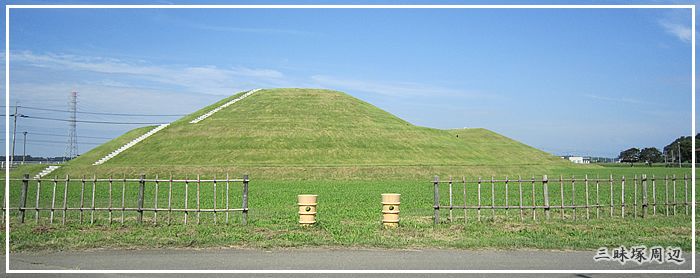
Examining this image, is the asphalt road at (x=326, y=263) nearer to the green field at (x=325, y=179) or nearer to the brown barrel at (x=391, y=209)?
the green field at (x=325, y=179)

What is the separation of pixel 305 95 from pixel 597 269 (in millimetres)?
92982

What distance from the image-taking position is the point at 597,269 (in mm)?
9398

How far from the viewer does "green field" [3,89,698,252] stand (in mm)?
13156

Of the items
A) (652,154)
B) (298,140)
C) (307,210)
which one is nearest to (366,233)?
(307,210)

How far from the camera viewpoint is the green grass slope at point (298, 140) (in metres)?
66.5

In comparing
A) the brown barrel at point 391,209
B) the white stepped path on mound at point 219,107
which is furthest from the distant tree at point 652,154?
the brown barrel at point 391,209

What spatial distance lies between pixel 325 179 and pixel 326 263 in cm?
4357

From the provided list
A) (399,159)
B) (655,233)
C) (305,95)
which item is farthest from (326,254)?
(305,95)

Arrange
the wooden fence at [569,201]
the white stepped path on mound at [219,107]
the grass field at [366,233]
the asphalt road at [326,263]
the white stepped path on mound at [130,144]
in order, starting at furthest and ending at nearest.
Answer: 1. the white stepped path on mound at [219,107]
2. the white stepped path on mound at [130,144]
3. the wooden fence at [569,201]
4. the grass field at [366,233]
5. the asphalt road at [326,263]

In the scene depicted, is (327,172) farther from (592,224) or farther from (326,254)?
(326,254)

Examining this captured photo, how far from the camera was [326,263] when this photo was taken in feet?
33.1

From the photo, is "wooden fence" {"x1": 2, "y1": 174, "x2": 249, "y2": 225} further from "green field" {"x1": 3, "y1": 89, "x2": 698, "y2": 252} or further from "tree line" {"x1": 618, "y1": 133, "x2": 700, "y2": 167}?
"tree line" {"x1": 618, "y1": 133, "x2": 700, "y2": 167}

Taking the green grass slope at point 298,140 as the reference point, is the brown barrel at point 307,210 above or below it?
below

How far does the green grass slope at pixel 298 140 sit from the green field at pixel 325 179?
27 cm
